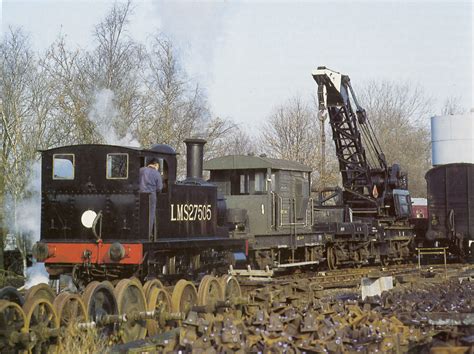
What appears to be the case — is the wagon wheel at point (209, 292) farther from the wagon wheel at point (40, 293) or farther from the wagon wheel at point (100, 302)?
the wagon wheel at point (40, 293)

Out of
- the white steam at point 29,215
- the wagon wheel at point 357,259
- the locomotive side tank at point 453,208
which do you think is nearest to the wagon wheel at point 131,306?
the white steam at point 29,215

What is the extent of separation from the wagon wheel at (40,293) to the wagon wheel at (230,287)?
3.02m

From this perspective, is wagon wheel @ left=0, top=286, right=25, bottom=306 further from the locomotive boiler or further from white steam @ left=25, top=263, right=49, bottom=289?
white steam @ left=25, top=263, right=49, bottom=289

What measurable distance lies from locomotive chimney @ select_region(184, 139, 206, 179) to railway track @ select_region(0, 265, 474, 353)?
14.9 feet

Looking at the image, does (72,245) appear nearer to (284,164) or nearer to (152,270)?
(152,270)

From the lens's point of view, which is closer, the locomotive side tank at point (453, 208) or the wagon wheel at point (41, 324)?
the wagon wheel at point (41, 324)

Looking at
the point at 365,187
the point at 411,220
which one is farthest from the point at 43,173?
the point at 411,220

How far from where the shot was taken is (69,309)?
870cm

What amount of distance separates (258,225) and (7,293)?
1045 centimetres

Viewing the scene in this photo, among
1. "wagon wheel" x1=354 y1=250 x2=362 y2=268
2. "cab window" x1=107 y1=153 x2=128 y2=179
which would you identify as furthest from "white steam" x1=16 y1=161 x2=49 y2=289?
"wagon wheel" x1=354 y1=250 x2=362 y2=268

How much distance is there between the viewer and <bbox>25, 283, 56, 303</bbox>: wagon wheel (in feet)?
27.9

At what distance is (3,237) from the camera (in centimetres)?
1753

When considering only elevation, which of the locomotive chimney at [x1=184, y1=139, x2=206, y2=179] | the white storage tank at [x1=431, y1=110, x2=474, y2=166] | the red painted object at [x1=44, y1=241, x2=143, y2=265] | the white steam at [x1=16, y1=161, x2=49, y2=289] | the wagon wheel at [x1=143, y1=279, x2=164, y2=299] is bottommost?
the wagon wheel at [x1=143, y1=279, x2=164, y2=299]

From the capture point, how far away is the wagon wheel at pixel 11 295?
835 cm
